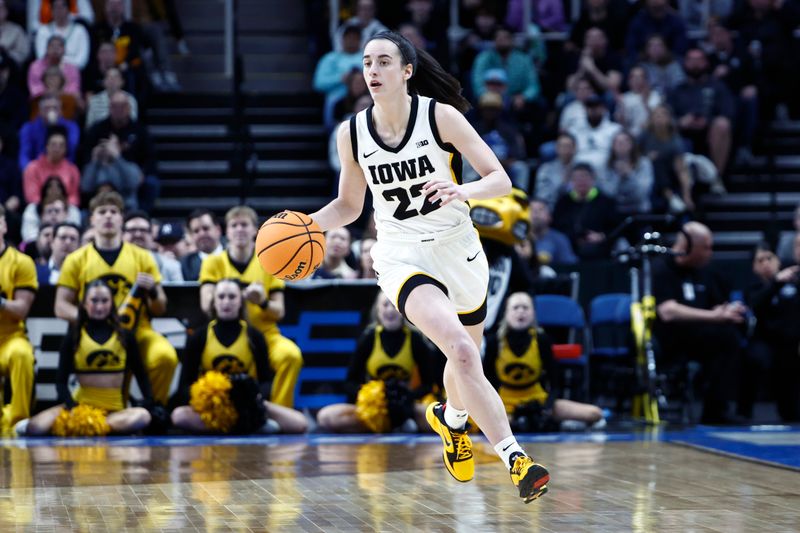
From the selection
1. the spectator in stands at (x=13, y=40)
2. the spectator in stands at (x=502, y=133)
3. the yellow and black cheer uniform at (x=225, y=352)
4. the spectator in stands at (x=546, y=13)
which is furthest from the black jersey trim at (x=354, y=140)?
the spectator in stands at (x=546, y=13)

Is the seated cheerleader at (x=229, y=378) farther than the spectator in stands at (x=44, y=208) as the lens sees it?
No

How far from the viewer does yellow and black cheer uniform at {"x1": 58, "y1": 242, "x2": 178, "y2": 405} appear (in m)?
10.3

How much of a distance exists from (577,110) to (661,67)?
65.6 inches

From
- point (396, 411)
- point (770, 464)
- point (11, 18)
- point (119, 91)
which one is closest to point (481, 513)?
point (770, 464)

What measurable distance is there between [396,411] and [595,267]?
3361 millimetres

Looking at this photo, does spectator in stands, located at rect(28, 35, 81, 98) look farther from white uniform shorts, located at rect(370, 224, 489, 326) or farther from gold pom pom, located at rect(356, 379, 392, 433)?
white uniform shorts, located at rect(370, 224, 489, 326)

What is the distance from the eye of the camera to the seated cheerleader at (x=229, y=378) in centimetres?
1002

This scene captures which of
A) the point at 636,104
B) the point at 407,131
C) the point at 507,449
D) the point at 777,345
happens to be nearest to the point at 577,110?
the point at 636,104

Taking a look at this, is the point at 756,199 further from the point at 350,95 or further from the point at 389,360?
the point at 389,360

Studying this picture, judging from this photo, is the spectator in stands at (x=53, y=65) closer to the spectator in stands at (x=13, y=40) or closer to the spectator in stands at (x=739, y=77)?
the spectator in stands at (x=13, y=40)

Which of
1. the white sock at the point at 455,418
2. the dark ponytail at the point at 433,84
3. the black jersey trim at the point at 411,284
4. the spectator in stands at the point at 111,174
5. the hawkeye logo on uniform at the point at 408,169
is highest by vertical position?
the spectator in stands at the point at 111,174

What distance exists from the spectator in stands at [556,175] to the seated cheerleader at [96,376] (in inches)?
218

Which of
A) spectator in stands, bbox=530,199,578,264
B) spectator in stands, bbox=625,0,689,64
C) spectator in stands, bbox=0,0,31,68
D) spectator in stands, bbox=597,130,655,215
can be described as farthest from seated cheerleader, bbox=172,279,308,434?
spectator in stands, bbox=625,0,689,64

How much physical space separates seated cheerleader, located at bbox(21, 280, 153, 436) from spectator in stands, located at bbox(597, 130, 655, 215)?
19.6 feet
